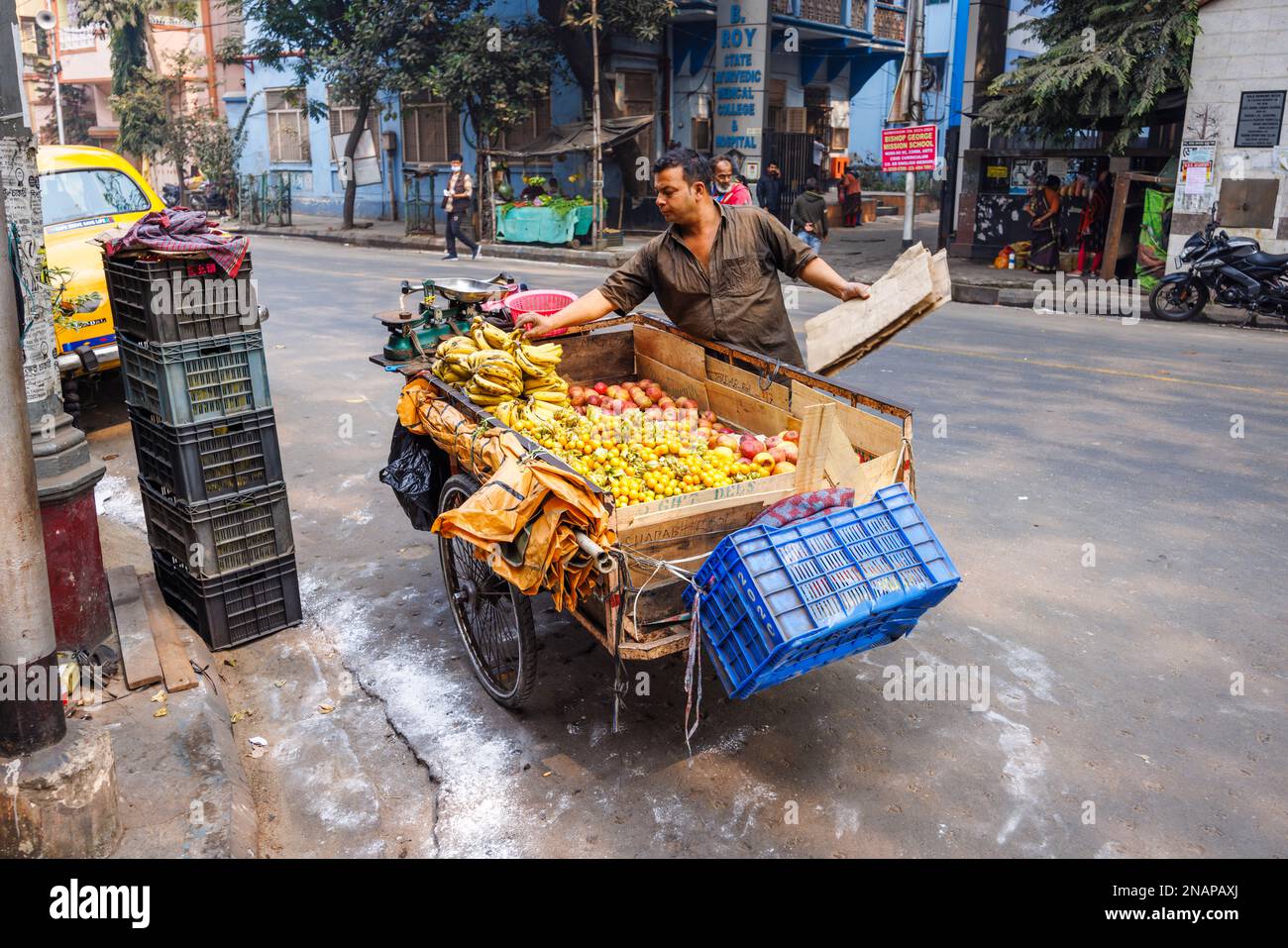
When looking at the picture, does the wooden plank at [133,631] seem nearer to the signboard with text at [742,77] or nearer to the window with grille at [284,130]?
the signboard with text at [742,77]

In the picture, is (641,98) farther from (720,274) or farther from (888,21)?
(720,274)

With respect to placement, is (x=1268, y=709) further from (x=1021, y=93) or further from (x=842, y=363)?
(x=1021, y=93)

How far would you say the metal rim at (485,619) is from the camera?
14.4 ft

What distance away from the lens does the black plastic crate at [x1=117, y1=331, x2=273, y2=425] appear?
4.58 meters

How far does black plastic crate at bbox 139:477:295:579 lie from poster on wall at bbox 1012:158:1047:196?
54.8 feet

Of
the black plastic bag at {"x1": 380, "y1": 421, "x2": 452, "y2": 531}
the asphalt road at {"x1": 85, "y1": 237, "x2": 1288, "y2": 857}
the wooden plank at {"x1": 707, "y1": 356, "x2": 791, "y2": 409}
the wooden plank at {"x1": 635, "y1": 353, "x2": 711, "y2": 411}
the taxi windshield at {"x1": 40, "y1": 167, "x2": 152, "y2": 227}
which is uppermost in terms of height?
the taxi windshield at {"x1": 40, "y1": 167, "x2": 152, "y2": 227}

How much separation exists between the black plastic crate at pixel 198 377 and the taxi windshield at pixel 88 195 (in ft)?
17.3

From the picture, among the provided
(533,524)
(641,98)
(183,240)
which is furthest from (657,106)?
(533,524)

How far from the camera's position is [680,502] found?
3781mm

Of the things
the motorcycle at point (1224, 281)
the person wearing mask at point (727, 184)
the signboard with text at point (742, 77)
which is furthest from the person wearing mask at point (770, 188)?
the motorcycle at point (1224, 281)

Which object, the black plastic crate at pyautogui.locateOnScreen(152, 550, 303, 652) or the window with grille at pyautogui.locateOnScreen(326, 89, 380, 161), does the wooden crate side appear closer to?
the black plastic crate at pyautogui.locateOnScreen(152, 550, 303, 652)

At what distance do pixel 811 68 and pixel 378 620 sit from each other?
2663 cm

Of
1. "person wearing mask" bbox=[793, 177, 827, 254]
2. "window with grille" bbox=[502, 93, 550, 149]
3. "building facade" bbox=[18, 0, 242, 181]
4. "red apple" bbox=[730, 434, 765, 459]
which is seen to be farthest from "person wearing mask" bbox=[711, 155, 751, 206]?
"building facade" bbox=[18, 0, 242, 181]

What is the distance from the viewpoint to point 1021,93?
16.1m
